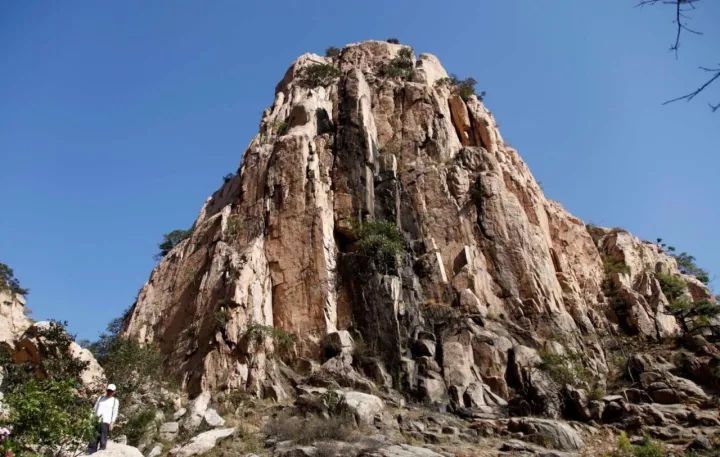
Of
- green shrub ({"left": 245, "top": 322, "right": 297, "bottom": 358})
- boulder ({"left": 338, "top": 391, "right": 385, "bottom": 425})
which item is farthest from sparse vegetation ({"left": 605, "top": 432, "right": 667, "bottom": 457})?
green shrub ({"left": 245, "top": 322, "right": 297, "bottom": 358})

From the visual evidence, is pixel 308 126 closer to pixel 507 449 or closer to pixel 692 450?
pixel 507 449

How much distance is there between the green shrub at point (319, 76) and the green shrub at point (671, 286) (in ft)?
85.1

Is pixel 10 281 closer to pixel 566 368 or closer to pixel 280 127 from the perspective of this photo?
pixel 280 127

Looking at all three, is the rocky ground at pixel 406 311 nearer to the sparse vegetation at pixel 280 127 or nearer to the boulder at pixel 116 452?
the sparse vegetation at pixel 280 127

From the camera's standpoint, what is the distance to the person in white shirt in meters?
12.4

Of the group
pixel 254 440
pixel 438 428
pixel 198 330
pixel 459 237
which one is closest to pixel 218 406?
pixel 254 440

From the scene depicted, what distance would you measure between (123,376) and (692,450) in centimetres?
1897

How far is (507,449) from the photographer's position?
17.6m

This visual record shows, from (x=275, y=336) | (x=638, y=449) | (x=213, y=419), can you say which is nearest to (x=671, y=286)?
(x=638, y=449)

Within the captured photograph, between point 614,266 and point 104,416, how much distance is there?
33778 mm

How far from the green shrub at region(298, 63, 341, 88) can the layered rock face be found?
95.9 inches

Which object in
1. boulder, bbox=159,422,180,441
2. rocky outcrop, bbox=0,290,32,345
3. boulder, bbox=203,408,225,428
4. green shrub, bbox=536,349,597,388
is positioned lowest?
boulder, bbox=159,422,180,441

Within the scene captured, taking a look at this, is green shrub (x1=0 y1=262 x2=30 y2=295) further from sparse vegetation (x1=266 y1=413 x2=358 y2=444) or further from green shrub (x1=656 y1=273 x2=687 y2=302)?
green shrub (x1=656 y1=273 x2=687 y2=302)

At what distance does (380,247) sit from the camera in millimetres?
27547
